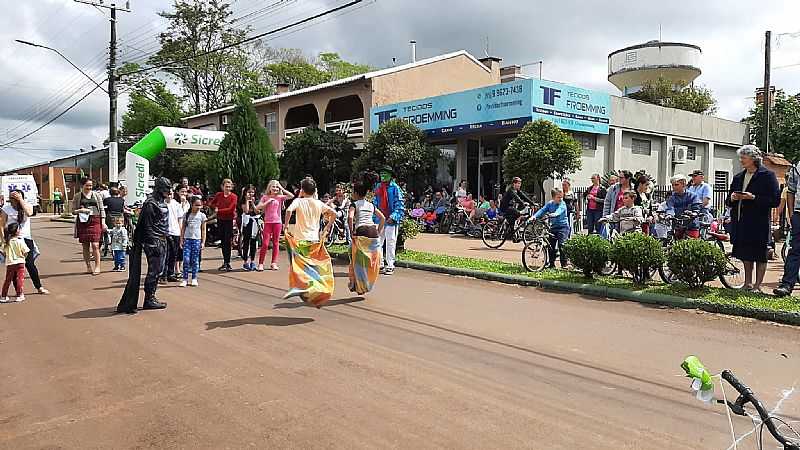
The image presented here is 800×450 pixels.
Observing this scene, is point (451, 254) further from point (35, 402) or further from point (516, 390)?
point (35, 402)

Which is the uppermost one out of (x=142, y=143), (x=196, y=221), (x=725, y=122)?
(x=725, y=122)

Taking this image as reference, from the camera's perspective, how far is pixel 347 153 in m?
28.1

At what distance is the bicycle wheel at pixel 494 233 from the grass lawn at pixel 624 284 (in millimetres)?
2982

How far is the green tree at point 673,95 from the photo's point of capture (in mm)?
32844

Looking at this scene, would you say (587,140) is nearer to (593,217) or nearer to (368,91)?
(593,217)

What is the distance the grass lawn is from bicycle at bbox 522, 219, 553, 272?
0.63 ft

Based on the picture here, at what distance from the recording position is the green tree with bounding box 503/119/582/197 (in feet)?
61.1

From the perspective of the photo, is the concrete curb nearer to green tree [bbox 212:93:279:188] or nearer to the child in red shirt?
A: the child in red shirt

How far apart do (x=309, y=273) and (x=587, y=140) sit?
1789 centimetres

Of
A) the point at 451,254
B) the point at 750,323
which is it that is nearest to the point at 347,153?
the point at 451,254

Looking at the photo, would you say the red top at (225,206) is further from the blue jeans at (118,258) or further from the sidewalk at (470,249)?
the sidewalk at (470,249)

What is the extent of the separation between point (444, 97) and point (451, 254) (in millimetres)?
11239

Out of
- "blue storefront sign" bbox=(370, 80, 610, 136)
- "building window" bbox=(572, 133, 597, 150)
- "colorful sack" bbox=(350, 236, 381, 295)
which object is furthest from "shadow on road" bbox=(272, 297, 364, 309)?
"building window" bbox=(572, 133, 597, 150)

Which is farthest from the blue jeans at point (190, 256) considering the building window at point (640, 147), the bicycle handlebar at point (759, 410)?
the building window at point (640, 147)
